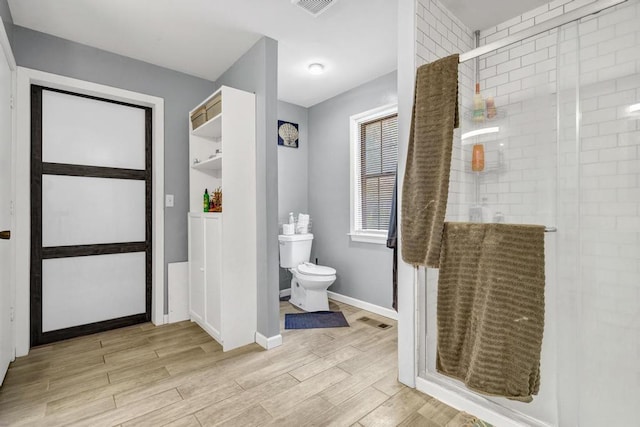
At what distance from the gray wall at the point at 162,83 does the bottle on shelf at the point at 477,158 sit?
254cm

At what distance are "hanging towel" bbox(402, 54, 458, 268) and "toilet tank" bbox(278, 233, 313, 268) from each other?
180 centimetres

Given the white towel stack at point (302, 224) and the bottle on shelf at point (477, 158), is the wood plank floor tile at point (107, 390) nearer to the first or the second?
the white towel stack at point (302, 224)

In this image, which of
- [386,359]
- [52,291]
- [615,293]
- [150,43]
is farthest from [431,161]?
[52,291]

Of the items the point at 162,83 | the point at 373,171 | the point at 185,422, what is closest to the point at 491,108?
the point at 373,171

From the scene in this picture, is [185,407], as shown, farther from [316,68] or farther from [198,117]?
[316,68]

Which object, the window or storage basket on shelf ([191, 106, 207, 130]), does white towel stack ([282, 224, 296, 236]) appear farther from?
storage basket on shelf ([191, 106, 207, 130])

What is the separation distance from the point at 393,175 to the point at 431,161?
1.57 metres

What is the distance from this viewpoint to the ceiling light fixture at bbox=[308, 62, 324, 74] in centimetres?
284

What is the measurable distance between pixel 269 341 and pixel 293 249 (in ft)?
3.76

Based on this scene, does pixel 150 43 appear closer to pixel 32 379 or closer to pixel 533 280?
pixel 32 379

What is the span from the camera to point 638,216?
1280 millimetres

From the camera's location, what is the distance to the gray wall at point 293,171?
375 centimetres

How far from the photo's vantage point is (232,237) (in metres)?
2.37

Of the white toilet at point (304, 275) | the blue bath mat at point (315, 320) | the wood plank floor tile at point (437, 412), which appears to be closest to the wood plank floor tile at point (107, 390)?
the blue bath mat at point (315, 320)
